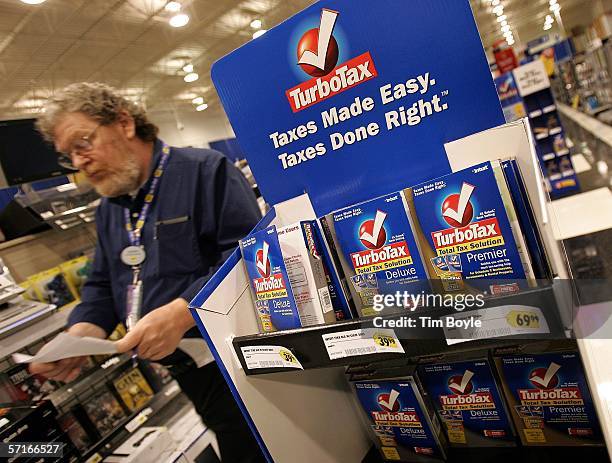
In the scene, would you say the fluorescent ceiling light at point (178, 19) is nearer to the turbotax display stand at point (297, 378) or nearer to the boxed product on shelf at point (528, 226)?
the turbotax display stand at point (297, 378)

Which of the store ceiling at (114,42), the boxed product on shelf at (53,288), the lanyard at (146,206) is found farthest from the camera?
the store ceiling at (114,42)

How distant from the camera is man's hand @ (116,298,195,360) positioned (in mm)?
1227

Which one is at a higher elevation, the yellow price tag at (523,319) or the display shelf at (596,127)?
the yellow price tag at (523,319)

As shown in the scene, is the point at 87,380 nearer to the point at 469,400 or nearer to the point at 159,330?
the point at 159,330

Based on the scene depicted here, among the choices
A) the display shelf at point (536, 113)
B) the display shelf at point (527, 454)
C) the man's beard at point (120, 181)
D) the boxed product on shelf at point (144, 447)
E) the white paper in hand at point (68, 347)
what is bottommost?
the boxed product on shelf at point (144, 447)

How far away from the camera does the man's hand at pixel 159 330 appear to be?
1.23m

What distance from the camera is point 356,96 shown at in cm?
96

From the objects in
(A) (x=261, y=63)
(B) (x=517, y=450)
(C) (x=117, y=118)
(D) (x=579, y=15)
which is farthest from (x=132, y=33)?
(D) (x=579, y=15)

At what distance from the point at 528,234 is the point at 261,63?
66 centimetres

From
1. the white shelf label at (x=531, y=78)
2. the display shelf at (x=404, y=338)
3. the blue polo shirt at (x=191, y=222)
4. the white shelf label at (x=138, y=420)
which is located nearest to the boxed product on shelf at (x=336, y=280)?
the display shelf at (x=404, y=338)

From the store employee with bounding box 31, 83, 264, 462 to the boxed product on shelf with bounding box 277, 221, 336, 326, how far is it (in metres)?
0.67

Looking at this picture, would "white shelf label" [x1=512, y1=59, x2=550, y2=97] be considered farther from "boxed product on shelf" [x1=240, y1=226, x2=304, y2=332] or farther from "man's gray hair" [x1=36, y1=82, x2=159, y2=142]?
Answer: "boxed product on shelf" [x1=240, y1=226, x2=304, y2=332]

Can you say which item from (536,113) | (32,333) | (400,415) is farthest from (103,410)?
(536,113)

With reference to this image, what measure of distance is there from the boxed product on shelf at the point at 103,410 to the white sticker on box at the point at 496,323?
242 centimetres
